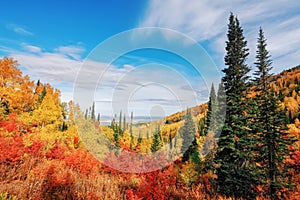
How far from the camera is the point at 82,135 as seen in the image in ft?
102

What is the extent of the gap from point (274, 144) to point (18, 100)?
3499 cm

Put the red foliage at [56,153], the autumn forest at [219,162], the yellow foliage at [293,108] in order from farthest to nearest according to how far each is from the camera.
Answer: the yellow foliage at [293,108] → the red foliage at [56,153] → the autumn forest at [219,162]

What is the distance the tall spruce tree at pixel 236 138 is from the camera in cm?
1441

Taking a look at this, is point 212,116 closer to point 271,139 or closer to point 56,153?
point 271,139

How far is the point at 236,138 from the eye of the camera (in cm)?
1523

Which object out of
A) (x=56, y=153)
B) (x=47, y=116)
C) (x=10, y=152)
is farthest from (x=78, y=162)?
(x=47, y=116)

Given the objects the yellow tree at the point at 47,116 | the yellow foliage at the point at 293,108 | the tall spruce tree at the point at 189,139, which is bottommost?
the tall spruce tree at the point at 189,139

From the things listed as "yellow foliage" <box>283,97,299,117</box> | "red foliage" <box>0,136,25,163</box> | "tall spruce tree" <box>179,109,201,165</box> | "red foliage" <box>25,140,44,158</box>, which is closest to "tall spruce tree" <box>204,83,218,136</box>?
"tall spruce tree" <box>179,109,201,165</box>

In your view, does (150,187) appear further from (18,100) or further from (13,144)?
(18,100)

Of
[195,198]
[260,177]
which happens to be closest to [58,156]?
[195,198]

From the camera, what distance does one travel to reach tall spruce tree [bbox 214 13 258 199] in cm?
1441

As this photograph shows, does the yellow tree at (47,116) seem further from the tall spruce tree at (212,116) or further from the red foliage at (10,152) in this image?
the tall spruce tree at (212,116)

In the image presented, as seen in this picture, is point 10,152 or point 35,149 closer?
point 10,152

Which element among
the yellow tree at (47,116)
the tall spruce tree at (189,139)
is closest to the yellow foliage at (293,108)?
the tall spruce tree at (189,139)
